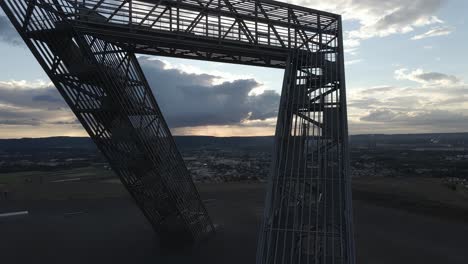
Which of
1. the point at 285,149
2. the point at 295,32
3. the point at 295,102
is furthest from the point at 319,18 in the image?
the point at 285,149

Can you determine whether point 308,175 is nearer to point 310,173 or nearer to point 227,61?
point 310,173

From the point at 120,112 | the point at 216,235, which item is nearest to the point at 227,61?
the point at 120,112

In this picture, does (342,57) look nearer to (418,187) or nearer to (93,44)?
(93,44)

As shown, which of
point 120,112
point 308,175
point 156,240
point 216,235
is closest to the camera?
point 308,175

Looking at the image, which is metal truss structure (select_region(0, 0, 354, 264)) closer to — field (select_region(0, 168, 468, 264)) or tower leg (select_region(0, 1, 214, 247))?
tower leg (select_region(0, 1, 214, 247))

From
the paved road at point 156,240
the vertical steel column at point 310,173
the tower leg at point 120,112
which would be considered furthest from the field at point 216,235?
the vertical steel column at point 310,173

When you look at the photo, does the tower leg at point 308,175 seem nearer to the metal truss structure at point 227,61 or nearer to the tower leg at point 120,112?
the metal truss structure at point 227,61
